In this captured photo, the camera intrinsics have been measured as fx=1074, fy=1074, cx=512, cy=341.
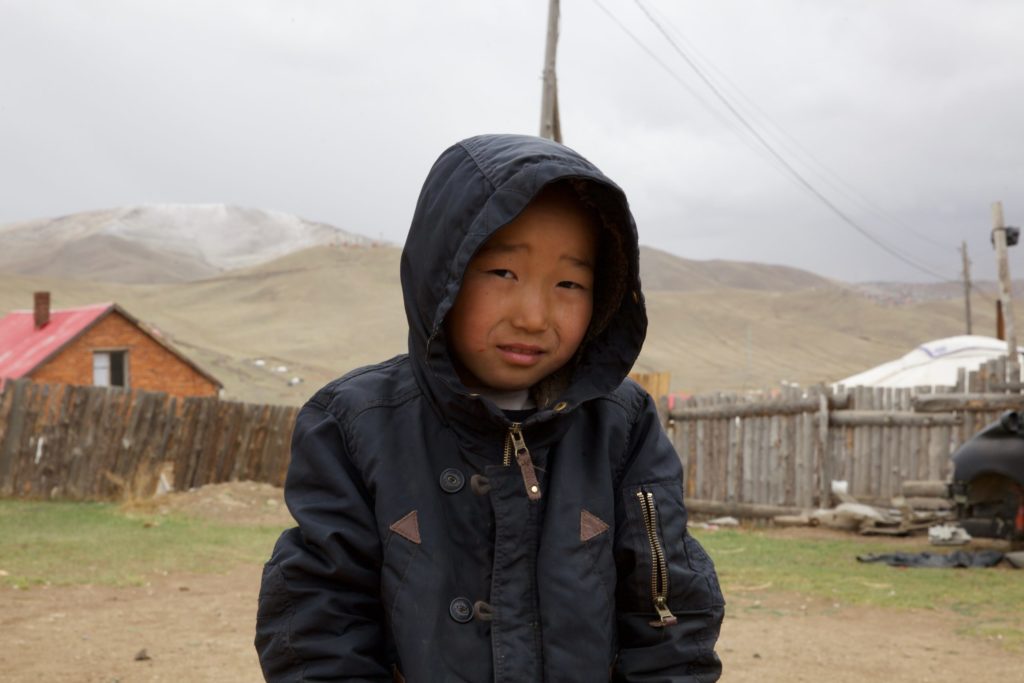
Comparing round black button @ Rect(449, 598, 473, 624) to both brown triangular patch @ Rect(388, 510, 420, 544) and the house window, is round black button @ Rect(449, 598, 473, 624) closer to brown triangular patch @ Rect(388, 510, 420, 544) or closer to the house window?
brown triangular patch @ Rect(388, 510, 420, 544)

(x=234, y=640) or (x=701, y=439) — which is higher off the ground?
(x=701, y=439)

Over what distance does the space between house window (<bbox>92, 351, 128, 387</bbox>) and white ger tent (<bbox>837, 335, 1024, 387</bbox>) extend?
47.8 feet

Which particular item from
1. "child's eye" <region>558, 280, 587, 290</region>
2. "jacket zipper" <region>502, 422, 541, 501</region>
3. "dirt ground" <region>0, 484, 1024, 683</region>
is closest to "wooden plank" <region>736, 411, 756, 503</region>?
"dirt ground" <region>0, 484, 1024, 683</region>

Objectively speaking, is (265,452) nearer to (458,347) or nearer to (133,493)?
(133,493)

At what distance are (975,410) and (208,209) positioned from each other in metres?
168

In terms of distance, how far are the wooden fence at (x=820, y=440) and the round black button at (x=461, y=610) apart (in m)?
9.34

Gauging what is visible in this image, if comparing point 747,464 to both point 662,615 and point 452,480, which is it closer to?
point 662,615

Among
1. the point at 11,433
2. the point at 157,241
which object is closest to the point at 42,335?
the point at 11,433

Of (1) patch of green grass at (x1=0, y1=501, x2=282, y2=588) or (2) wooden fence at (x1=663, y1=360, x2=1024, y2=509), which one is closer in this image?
(1) patch of green grass at (x1=0, y1=501, x2=282, y2=588)

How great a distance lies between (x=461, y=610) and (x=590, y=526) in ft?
0.94

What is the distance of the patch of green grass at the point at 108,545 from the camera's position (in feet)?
25.6

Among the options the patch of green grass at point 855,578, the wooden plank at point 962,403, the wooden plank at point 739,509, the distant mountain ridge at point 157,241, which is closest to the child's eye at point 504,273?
the patch of green grass at point 855,578

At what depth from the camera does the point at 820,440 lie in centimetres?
1155

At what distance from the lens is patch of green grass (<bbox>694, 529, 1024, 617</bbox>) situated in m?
7.09
